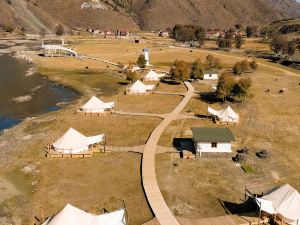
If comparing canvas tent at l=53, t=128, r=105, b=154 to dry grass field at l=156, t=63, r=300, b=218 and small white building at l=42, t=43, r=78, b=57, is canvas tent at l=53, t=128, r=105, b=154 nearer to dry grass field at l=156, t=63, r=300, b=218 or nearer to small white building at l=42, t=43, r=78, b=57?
dry grass field at l=156, t=63, r=300, b=218

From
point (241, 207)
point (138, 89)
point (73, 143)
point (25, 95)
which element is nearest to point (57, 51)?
point (25, 95)

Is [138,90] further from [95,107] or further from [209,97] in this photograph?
[95,107]

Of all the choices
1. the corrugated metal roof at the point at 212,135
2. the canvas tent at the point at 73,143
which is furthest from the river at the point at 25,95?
the corrugated metal roof at the point at 212,135

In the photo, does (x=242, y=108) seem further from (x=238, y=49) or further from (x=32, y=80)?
(x=238, y=49)

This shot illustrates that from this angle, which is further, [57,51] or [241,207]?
[57,51]

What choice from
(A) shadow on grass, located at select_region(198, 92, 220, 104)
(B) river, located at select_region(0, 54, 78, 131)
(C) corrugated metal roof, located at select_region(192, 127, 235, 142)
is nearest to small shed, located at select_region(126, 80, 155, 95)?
(A) shadow on grass, located at select_region(198, 92, 220, 104)

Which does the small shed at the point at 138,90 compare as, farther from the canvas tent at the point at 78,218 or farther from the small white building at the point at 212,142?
the canvas tent at the point at 78,218
